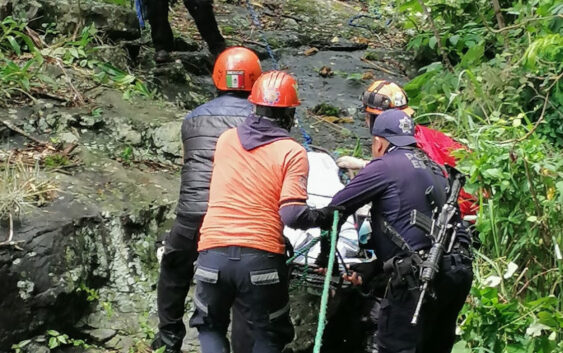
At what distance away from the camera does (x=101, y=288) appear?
15.8ft

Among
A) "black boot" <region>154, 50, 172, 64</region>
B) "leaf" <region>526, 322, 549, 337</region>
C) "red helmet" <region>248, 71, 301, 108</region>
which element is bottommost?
"leaf" <region>526, 322, 549, 337</region>

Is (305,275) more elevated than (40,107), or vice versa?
(40,107)

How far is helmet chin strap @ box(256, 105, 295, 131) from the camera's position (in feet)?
11.8

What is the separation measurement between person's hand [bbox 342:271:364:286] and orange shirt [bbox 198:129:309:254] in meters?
0.65

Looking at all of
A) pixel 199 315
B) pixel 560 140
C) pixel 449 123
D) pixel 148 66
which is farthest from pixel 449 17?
pixel 199 315

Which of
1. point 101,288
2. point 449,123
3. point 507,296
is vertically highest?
point 449,123

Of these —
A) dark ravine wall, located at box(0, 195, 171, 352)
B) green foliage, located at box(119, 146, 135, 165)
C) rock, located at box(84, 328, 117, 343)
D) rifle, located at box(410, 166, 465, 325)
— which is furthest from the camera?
green foliage, located at box(119, 146, 135, 165)

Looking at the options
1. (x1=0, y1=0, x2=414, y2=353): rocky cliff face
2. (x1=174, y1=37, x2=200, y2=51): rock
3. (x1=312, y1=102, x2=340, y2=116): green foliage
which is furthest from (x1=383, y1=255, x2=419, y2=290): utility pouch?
(x1=174, y1=37, x2=200, y2=51): rock

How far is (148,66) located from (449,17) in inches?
137

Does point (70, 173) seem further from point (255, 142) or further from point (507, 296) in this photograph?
point (507, 296)

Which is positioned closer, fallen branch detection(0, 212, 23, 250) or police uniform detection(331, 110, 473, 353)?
police uniform detection(331, 110, 473, 353)

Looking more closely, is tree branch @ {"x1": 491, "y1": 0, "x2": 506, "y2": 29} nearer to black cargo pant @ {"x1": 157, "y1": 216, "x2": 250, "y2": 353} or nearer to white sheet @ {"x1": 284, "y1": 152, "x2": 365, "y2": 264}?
white sheet @ {"x1": 284, "y1": 152, "x2": 365, "y2": 264}

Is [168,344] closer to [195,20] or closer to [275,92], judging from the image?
[275,92]

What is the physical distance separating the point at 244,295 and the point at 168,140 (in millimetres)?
2816
